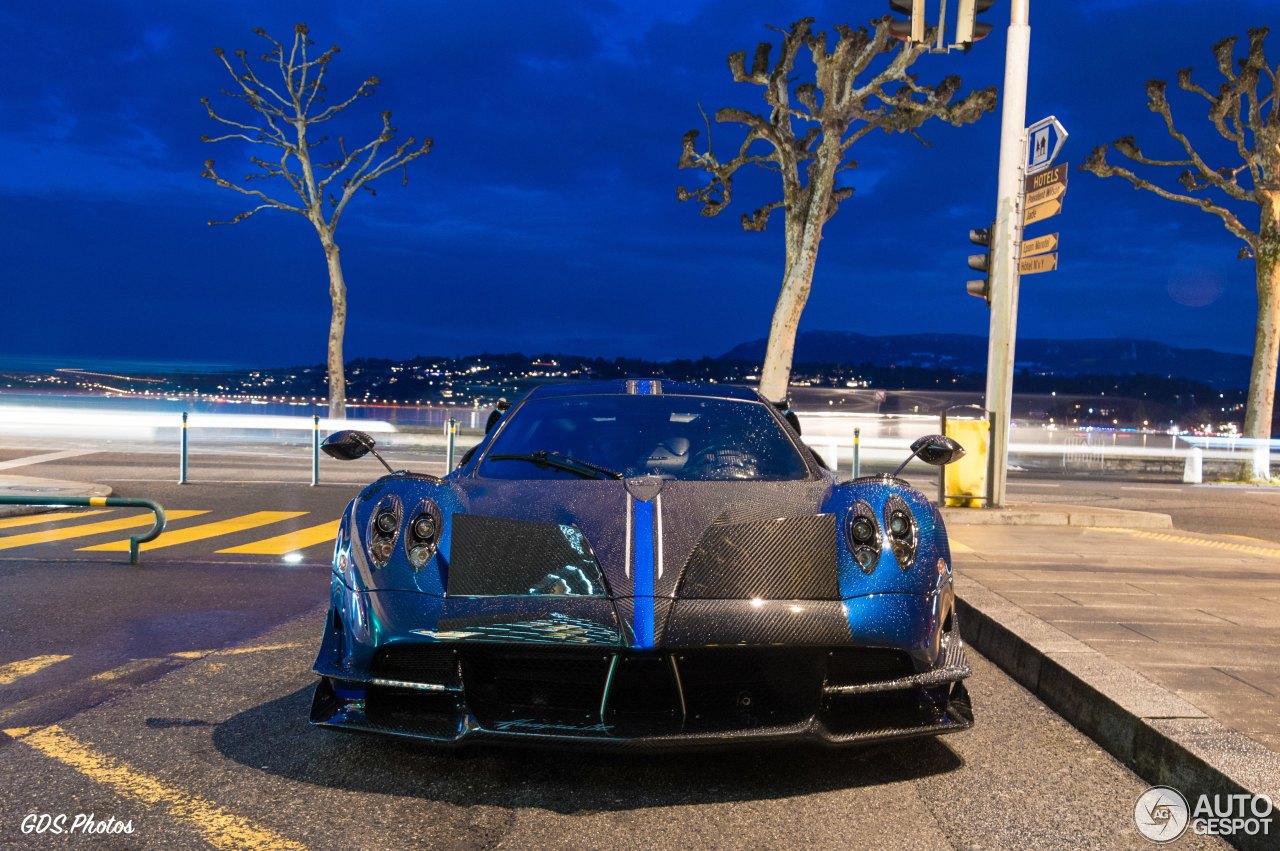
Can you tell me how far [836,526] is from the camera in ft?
12.4

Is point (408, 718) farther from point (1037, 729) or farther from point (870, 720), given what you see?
point (1037, 729)

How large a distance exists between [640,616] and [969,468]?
9694 mm

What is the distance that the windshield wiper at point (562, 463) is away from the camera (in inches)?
167

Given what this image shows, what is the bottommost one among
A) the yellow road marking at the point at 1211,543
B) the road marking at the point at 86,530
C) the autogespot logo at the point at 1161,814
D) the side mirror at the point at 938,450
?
the road marking at the point at 86,530

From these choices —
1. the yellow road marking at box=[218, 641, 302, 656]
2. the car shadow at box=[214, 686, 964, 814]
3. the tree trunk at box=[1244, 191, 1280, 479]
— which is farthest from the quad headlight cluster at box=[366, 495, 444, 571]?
the tree trunk at box=[1244, 191, 1280, 479]

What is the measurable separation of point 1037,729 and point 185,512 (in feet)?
35.0

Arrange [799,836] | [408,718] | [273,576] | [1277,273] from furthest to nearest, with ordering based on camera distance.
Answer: [1277,273], [273,576], [408,718], [799,836]

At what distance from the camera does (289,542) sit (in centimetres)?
1002

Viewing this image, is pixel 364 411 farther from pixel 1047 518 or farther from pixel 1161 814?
pixel 1161 814

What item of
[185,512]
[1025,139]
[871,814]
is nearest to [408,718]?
[871,814]

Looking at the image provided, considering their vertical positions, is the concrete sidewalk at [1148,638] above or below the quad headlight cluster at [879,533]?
below

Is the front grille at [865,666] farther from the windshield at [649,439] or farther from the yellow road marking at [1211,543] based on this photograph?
the yellow road marking at [1211,543]

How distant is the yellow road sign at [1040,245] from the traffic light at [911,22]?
8.52 ft

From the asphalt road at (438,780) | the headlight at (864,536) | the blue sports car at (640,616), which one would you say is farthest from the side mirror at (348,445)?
the headlight at (864,536)
